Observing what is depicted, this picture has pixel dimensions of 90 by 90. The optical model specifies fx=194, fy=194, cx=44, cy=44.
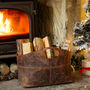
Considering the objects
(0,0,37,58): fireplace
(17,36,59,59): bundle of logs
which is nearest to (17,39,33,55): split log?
(17,36,59,59): bundle of logs

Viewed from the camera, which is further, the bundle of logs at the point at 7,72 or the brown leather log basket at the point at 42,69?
the bundle of logs at the point at 7,72

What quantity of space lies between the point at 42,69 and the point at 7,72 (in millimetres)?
559

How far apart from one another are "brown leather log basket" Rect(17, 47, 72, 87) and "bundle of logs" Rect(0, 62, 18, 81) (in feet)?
1.04

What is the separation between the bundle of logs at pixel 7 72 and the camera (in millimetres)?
2025

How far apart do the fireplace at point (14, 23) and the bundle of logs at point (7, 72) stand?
13cm

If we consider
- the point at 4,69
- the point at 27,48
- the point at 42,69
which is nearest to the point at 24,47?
the point at 27,48

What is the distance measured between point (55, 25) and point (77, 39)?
85cm

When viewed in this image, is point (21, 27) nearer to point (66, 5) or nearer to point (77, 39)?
point (66, 5)

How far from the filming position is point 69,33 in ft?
7.59

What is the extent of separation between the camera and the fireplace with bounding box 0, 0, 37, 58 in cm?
203

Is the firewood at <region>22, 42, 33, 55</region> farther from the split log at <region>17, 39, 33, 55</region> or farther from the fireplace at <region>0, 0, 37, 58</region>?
the fireplace at <region>0, 0, 37, 58</region>

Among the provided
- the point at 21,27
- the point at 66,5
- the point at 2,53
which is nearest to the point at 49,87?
the point at 2,53

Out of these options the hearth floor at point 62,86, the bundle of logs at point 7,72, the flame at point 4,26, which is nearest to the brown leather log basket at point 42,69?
the hearth floor at point 62,86

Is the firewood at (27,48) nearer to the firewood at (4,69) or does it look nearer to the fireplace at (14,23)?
the fireplace at (14,23)
